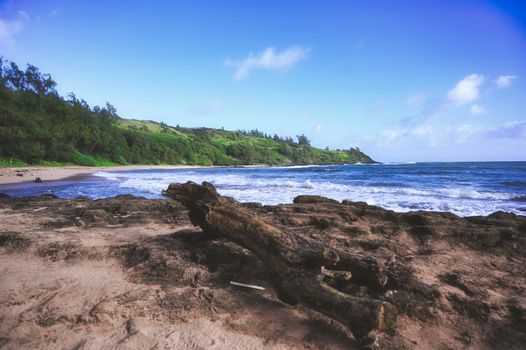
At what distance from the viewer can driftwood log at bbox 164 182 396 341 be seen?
95.1 inches

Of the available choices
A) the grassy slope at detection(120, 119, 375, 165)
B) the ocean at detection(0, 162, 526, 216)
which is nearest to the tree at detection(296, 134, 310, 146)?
the grassy slope at detection(120, 119, 375, 165)

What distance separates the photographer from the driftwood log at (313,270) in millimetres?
2416

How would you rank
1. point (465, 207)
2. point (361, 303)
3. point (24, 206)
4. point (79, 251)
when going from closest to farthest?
point (361, 303), point (79, 251), point (24, 206), point (465, 207)

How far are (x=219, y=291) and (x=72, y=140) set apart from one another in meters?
59.9

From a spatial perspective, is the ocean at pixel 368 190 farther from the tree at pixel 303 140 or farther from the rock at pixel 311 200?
the tree at pixel 303 140

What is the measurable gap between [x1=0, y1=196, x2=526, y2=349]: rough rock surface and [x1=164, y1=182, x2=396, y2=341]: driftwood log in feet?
0.60

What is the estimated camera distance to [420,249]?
15.3 feet

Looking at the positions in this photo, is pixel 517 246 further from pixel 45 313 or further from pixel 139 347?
pixel 45 313

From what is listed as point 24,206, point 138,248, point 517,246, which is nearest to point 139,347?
point 138,248

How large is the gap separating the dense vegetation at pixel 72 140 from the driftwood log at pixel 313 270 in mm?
41051

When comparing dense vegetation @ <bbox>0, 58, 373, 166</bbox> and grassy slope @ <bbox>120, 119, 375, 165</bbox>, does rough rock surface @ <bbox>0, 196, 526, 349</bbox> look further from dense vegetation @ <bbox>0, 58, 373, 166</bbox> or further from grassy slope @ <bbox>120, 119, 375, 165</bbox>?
grassy slope @ <bbox>120, 119, 375, 165</bbox>

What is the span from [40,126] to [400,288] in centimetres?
5519

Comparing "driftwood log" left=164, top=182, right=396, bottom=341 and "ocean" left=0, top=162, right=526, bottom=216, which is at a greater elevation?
"driftwood log" left=164, top=182, right=396, bottom=341

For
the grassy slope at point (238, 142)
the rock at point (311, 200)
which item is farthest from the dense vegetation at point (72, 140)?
the rock at point (311, 200)
